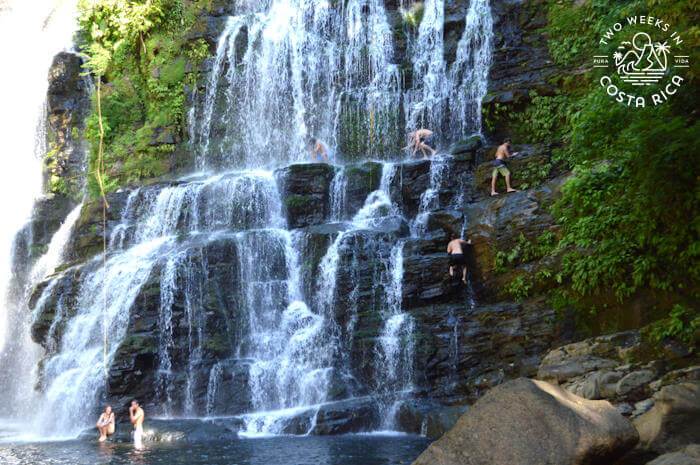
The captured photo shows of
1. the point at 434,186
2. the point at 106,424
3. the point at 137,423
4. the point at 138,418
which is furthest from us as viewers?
the point at 434,186

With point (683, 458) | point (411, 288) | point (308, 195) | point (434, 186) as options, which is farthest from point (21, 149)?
point (683, 458)

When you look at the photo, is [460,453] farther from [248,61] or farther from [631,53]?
[248,61]

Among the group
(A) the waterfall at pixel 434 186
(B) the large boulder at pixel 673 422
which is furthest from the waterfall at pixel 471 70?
(B) the large boulder at pixel 673 422

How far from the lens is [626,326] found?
988cm

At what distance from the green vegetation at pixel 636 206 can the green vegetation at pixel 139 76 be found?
15.6 m

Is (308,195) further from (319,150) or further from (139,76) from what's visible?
(139,76)

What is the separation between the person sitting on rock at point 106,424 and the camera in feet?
39.9

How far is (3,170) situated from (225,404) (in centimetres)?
1878

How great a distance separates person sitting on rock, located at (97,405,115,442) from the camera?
39.9ft

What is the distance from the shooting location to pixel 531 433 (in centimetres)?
540

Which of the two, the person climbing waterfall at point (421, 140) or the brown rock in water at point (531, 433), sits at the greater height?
the person climbing waterfall at point (421, 140)

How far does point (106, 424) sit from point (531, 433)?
32.8ft

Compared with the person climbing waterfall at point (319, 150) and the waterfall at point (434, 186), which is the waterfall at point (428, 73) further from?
the person climbing waterfall at point (319, 150)

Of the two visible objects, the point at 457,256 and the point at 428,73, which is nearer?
the point at 457,256
